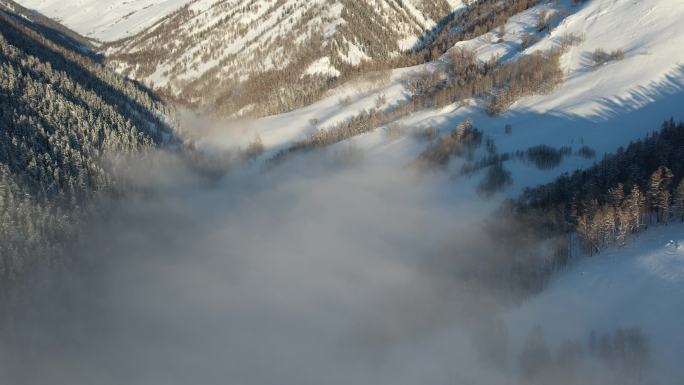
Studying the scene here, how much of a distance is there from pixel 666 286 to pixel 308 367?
40074 mm

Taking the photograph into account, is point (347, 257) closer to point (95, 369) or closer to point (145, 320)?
point (145, 320)

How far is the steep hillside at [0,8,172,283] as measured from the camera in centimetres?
8300

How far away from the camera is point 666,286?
4697cm

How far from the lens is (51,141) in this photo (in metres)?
110

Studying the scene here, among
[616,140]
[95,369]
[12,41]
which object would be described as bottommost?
[95,369]

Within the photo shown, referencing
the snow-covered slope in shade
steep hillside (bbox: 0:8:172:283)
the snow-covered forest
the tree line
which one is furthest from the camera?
steep hillside (bbox: 0:8:172:283)

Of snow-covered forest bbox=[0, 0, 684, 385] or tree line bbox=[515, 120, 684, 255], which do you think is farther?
tree line bbox=[515, 120, 684, 255]

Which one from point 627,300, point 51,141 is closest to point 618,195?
point 627,300

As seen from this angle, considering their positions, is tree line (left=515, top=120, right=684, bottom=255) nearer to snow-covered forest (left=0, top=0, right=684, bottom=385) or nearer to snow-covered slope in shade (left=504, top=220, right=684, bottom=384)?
snow-covered forest (left=0, top=0, right=684, bottom=385)

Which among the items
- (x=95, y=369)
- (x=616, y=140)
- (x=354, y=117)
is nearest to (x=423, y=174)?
(x=616, y=140)

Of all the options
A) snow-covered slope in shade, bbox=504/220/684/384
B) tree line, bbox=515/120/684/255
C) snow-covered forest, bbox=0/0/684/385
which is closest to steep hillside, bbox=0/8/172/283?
snow-covered forest, bbox=0/0/684/385

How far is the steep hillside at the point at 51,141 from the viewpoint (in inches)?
3268

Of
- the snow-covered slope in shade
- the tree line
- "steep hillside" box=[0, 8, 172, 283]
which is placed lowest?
the snow-covered slope in shade

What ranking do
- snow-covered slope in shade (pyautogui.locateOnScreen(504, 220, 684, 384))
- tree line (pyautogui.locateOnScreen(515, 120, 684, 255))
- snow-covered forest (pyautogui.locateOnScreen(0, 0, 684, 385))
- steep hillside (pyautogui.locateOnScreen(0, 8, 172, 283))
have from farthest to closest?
steep hillside (pyautogui.locateOnScreen(0, 8, 172, 283)) < tree line (pyautogui.locateOnScreen(515, 120, 684, 255)) < snow-covered forest (pyautogui.locateOnScreen(0, 0, 684, 385)) < snow-covered slope in shade (pyautogui.locateOnScreen(504, 220, 684, 384))
